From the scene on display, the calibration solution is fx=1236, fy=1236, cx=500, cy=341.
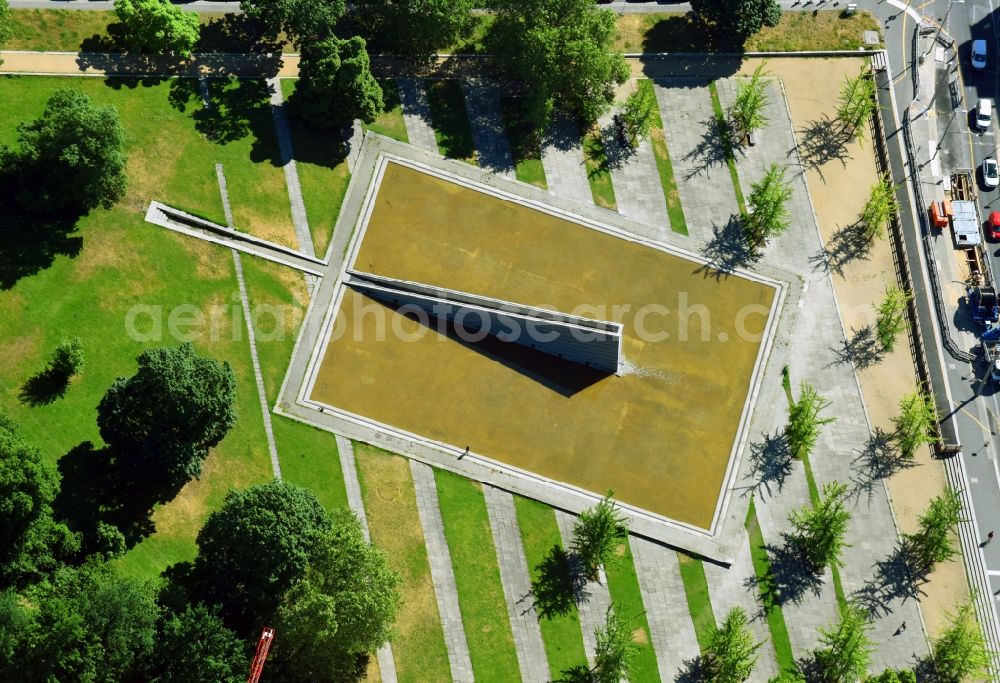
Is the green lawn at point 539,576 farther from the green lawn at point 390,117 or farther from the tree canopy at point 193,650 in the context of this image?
the green lawn at point 390,117

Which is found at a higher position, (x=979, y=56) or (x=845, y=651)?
(x=979, y=56)

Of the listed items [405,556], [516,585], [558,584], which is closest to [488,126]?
[405,556]

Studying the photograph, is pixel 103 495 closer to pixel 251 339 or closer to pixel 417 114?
pixel 251 339

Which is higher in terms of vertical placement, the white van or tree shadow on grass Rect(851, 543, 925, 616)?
the white van

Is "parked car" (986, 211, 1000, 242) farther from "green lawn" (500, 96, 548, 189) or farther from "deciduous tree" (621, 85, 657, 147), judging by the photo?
"green lawn" (500, 96, 548, 189)

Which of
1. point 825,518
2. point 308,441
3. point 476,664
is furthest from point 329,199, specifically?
point 825,518

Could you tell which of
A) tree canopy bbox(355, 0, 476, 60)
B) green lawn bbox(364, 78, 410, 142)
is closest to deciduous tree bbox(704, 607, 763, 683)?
green lawn bbox(364, 78, 410, 142)

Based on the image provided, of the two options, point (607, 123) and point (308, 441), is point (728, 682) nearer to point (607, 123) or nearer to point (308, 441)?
point (308, 441)
